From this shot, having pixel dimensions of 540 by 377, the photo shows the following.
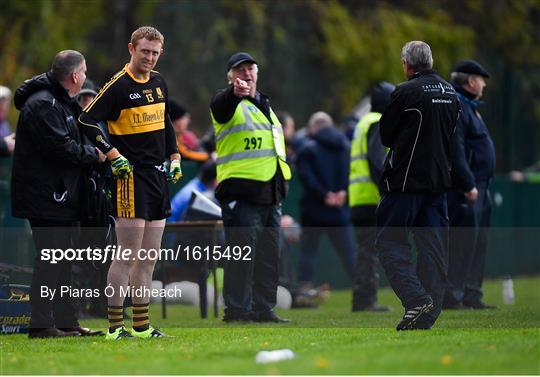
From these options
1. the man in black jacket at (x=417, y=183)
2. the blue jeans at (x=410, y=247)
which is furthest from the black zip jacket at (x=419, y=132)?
the blue jeans at (x=410, y=247)

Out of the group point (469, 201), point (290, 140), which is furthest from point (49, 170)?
point (290, 140)

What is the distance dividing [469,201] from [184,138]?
3.78 metres

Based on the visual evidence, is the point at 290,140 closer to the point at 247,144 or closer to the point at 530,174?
the point at 530,174

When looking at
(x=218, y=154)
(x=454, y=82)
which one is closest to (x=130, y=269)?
(x=218, y=154)

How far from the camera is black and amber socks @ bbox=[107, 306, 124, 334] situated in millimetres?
9594

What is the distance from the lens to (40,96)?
9945 millimetres

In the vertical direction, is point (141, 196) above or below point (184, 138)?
below

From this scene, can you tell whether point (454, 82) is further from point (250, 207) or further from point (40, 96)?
point (40, 96)

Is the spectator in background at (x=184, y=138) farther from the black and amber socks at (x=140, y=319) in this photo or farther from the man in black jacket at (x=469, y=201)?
the black and amber socks at (x=140, y=319)

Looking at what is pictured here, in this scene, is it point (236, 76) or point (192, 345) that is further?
point (236, 76)

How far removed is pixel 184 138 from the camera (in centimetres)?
1496

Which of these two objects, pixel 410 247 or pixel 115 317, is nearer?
pixel 115 317

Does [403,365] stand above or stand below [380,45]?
below

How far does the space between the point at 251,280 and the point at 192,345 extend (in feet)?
8.56
